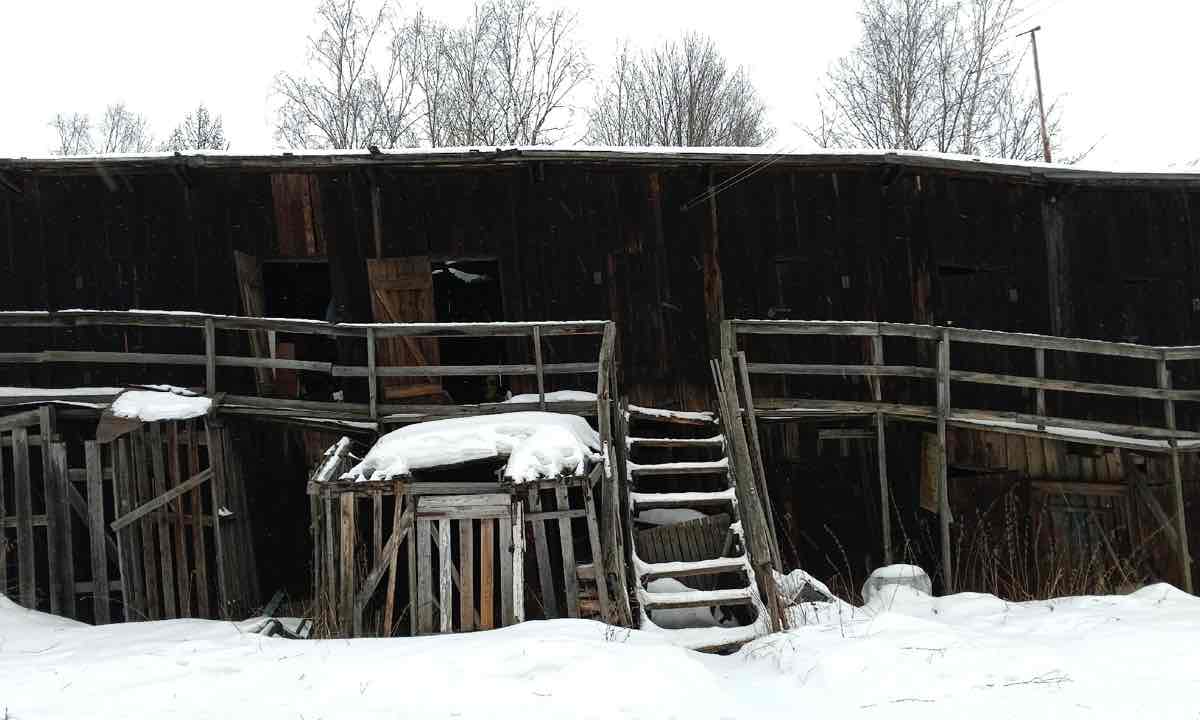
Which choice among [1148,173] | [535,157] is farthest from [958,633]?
[1148,173]

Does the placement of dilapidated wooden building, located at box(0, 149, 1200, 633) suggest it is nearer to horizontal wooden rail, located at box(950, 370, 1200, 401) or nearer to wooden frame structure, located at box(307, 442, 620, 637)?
horizontal wooden rail, located at box(950, 370, 1200, 401)

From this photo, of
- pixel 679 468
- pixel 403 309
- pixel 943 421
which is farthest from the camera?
pixel 403 309

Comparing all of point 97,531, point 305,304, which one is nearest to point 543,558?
point 97,531

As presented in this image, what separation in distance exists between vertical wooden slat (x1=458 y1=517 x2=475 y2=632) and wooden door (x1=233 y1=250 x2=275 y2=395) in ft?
14.8

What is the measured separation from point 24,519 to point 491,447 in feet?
18.5

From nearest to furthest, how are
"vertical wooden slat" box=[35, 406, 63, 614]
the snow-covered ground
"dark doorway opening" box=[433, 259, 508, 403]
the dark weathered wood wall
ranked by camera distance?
the snow-covered ground, "vertical wooden slat" box=[35, 406, 63, 614], the dark weathered wood wall, "dark doorway opening" box=[433, 259, 508, 403]

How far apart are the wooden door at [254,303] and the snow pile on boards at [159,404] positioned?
132cm

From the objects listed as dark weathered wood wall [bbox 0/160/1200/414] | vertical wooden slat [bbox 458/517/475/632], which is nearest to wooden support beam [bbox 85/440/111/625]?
dark weathered wood wall [bbox 0/160/1200/414]

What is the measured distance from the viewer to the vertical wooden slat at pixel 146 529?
873 centimetres

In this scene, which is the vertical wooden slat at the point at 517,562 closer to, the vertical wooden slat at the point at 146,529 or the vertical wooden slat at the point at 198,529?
the vertical wooden slat at the point at 198,529

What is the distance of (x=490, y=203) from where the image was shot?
35.5 ft

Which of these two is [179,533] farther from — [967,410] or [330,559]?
[967,410]

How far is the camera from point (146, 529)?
875 cm

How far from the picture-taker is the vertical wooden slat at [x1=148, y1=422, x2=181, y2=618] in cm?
873
